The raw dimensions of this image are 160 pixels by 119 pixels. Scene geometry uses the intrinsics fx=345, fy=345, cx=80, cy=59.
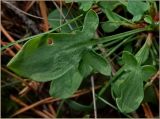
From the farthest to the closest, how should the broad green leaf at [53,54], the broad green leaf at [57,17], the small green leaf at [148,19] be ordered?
the broad green leaf at [57,17] → the small green leaf at [148,19] → the broad green leaf at [53,54]

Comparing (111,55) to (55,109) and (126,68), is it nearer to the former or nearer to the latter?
(126,68)

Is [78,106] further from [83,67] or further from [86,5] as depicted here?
[86,5]

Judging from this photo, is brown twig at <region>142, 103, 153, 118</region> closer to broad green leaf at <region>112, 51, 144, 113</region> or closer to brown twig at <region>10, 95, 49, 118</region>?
broad green leaf at <region>112, 51, 144, 113</region>

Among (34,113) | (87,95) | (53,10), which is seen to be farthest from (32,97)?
(53,10)

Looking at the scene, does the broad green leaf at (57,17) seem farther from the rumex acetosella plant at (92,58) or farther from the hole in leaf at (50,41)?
the hole in leaf at (50,41)

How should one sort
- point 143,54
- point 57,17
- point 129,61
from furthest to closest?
1. point 57,17
2. point 143,54
3. point 129,61

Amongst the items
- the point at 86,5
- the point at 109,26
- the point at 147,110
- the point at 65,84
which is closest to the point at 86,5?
the point at 86,5

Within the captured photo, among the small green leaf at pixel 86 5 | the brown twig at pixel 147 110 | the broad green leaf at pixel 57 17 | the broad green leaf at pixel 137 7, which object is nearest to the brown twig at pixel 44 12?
the broad green leaf at pixel 57 17
